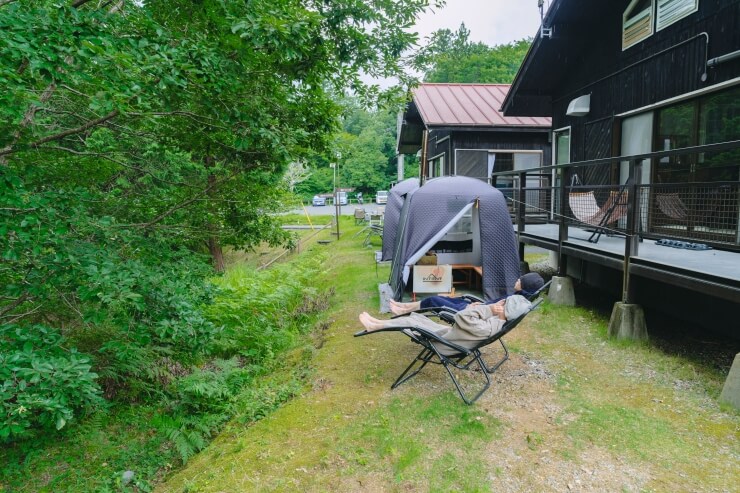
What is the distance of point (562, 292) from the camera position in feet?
21.0

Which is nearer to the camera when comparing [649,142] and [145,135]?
[145,135]

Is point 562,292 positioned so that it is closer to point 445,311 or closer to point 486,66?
point 445,311

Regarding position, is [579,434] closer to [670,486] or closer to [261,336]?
[670,486]

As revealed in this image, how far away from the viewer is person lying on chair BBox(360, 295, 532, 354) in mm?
3912

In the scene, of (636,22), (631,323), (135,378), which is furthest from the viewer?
(636,22)

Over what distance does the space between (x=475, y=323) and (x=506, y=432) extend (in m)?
0.90

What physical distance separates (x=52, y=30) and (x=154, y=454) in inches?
147

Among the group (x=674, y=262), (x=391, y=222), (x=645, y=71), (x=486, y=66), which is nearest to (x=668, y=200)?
(x=674, y=262)

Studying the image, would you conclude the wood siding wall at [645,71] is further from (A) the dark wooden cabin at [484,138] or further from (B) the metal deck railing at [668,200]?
(A) the dark wooden cabin at [484,138]

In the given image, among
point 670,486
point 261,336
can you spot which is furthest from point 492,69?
point 670,486

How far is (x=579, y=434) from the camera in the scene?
10.9 ft

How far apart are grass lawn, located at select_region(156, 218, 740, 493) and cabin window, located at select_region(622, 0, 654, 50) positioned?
5.36m

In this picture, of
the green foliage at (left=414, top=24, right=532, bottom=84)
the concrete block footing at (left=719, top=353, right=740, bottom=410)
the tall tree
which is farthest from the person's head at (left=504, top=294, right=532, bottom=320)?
the green foliage at (left=414, top=24, right=532, bottom=84)

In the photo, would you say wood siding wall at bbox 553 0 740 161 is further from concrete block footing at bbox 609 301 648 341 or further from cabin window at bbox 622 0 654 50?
concrete block footing at bbox 609 301 648 341
